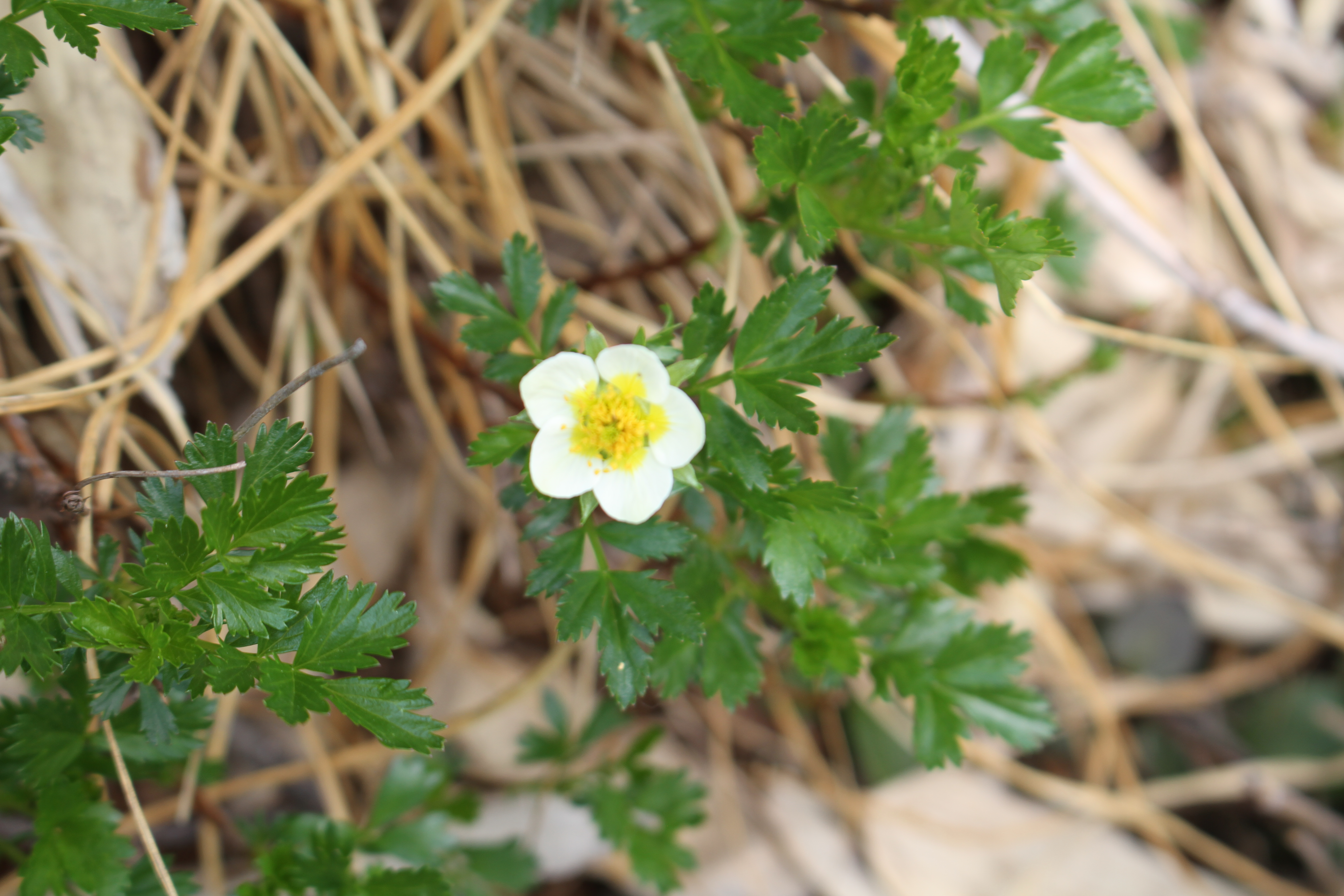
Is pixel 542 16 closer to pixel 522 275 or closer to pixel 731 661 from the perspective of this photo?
pixel 522 275

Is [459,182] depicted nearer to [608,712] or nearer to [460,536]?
[460,536]

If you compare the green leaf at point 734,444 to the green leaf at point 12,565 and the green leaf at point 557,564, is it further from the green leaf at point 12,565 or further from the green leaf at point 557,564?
the green leaf at point 12,565

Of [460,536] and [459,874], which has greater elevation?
[460,536]

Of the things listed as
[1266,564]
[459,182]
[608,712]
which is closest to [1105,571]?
[1266,564]

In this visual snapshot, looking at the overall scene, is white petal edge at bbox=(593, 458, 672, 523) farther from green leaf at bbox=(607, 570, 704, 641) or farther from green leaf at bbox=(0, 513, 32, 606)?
green leaf at bbox=(0, 513, 32, 606)

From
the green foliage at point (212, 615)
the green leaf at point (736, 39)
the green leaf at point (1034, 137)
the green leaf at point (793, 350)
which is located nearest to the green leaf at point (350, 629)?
the green foliage at point (212, 615)

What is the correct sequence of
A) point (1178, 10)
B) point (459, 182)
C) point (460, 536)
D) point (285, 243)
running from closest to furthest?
point (285, 243)
point (459, 182)
point (460, 536)
point (1178, 10)
